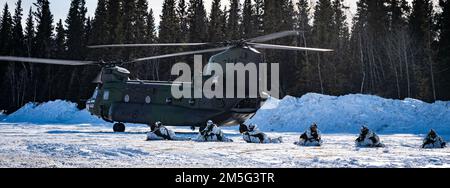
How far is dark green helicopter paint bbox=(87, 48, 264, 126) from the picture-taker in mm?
20234

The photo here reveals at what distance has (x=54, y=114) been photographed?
4184 cm

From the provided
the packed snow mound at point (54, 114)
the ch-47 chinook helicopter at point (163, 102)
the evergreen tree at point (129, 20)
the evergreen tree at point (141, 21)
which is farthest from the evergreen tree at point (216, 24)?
the ch-47 chinook helicopter at point (163, 102)

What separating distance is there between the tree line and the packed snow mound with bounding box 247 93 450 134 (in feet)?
44.4

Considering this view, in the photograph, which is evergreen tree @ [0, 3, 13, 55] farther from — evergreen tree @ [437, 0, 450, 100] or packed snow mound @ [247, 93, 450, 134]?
evergreen tree @ [437, 0, 450, 100]

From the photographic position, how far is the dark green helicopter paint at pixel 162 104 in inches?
797

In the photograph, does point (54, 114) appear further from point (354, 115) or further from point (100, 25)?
point (354, 115)

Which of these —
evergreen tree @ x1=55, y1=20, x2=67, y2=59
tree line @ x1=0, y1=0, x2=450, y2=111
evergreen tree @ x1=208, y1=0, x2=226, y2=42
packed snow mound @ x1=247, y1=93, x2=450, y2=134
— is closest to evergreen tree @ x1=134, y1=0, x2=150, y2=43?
tree line @ x1=0, y1=0, x2=450, y2=111

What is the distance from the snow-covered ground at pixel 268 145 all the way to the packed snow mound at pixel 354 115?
0.05 metres

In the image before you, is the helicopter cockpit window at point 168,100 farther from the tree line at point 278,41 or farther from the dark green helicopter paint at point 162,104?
the tree line at point 278,41

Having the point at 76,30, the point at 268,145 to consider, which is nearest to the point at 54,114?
the point at 76,30

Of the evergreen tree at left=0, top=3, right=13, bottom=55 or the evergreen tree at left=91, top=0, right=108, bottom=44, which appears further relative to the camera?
the evergreen tree at left=0, top=3, right=13, bottom=55

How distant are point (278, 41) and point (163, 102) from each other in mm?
30637

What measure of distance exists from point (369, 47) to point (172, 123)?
114 ft
